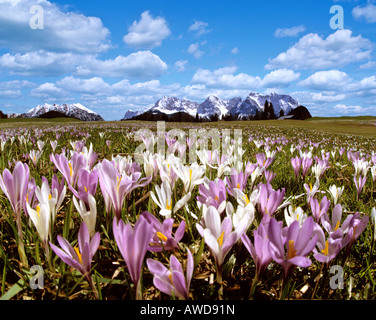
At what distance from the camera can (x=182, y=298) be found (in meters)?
0.98

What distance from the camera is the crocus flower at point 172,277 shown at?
0.93m

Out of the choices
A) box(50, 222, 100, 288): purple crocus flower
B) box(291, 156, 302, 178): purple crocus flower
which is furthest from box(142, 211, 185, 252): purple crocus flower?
box(291, 156, 302, 178): purple crocus flower

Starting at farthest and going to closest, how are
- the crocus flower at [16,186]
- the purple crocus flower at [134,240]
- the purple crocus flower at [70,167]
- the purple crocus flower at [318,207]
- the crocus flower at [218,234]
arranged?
the purple crocus flower at [70,167] → the purple crocus flower at [318,207] → the crocus flower at [16,186] → the crocus flower at [218,234] → the purple crocus flower at [134,240]

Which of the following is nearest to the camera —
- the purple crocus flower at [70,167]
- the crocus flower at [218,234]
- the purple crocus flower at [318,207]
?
the crocus flower at [218,234]

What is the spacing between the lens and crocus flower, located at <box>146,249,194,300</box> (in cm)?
93

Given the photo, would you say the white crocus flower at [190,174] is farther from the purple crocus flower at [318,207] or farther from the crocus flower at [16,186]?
the crocus flower at [16,186]

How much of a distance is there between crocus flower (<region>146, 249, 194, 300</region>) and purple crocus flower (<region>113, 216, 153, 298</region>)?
2.4 inches

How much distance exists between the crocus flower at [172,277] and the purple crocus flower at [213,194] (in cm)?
51

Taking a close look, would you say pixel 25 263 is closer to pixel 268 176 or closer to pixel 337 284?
pixel 337 284

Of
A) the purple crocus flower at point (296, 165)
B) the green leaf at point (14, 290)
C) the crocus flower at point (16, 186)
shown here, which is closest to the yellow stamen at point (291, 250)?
the green leaf at point (14, 290)

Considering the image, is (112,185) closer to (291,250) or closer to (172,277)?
(172,277)

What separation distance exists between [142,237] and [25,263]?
30.2 inches

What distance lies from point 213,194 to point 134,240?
706mm
